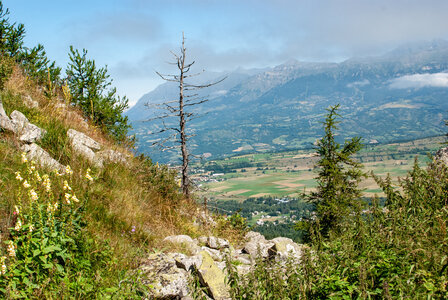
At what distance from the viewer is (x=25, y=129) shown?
7180mm

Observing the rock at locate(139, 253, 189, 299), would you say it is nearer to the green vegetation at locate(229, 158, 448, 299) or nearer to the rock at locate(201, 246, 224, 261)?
the green vegetation at locate(229, 158, 448, 299)

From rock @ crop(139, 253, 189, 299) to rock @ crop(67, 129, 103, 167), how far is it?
351 cm

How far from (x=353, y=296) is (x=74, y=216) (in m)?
4.03

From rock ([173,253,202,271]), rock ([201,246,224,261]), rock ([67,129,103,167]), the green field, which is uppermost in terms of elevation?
rock ([67,129,103,167])

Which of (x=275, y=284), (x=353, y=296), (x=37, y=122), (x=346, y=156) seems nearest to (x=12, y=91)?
(x=37, y=122)

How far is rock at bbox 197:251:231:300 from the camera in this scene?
14.8 ft

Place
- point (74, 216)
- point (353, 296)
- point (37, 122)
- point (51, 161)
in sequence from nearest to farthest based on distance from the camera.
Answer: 1. point (353, 296)
2. point (74, 216)
3. point (51, 161)
4. point (37, 122)

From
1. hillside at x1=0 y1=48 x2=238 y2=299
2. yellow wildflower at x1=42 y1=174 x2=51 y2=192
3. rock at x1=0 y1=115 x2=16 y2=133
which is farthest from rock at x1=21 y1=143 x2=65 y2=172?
yellow wildflower at x1=42 y1=174 x2=51 y2=192

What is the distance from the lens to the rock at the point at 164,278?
416 centimetres

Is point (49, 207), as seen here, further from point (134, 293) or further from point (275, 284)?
point (275, 284)

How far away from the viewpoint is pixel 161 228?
6.73 meters

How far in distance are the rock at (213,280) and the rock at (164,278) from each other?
1.01 feet

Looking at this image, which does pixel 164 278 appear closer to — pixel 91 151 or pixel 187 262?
pixel 187 262

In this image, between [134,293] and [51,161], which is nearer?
[134,293]
